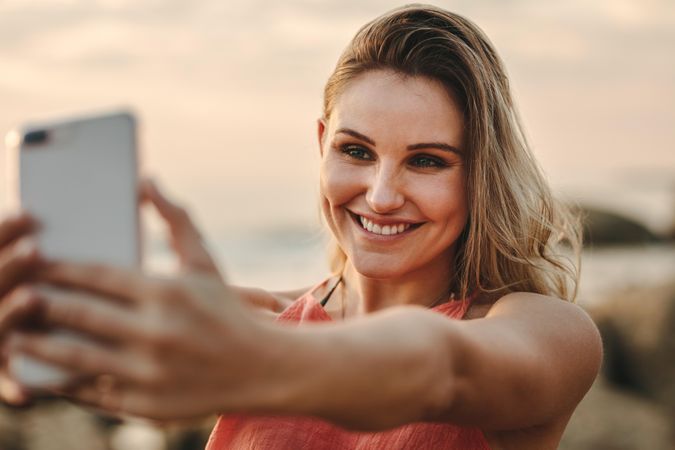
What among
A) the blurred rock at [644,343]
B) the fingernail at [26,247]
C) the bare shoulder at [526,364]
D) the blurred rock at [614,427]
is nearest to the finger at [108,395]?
the fingernail at [26,247]

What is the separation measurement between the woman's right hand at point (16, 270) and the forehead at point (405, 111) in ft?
4.67

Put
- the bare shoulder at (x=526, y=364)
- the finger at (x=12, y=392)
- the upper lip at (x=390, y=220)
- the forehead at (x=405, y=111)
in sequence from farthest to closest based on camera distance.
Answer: the upper lip at (x=390, y=220)
the forehead at (x=405, y=111)
the bare shoulder at (x=526, y=364)
the finger at (x=12, y=392)

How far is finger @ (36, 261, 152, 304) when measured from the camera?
1339mm

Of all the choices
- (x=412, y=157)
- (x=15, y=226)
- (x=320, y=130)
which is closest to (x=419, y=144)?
(x=412, y=157)

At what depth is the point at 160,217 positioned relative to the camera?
1536 mm

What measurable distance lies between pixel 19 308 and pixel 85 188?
0.77 feet

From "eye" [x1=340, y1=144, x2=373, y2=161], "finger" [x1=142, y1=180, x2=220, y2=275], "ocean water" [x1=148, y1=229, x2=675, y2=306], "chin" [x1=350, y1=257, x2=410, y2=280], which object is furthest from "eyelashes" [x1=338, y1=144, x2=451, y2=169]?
"ocean water" [x1=148, y1=229, x2=675, y2=306]

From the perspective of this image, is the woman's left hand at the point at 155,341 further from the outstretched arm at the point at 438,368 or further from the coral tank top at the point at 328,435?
the coral tank top at the point at 328,435

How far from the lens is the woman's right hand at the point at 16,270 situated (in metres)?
1.42

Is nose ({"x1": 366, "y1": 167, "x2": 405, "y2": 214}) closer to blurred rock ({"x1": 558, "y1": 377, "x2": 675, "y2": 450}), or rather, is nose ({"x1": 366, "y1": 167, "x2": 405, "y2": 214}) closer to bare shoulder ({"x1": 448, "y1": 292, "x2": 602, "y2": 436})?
bare shoulder ({"x1": 448, "y1": 292, "x2": 602, "y2": 436})

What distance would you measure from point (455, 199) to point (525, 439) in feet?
2.49

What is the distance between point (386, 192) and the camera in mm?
2793

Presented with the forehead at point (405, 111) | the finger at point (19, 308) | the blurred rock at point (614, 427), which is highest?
the forehead at point (405, 111)

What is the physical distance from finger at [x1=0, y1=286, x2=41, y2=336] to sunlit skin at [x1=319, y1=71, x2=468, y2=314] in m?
1.49
